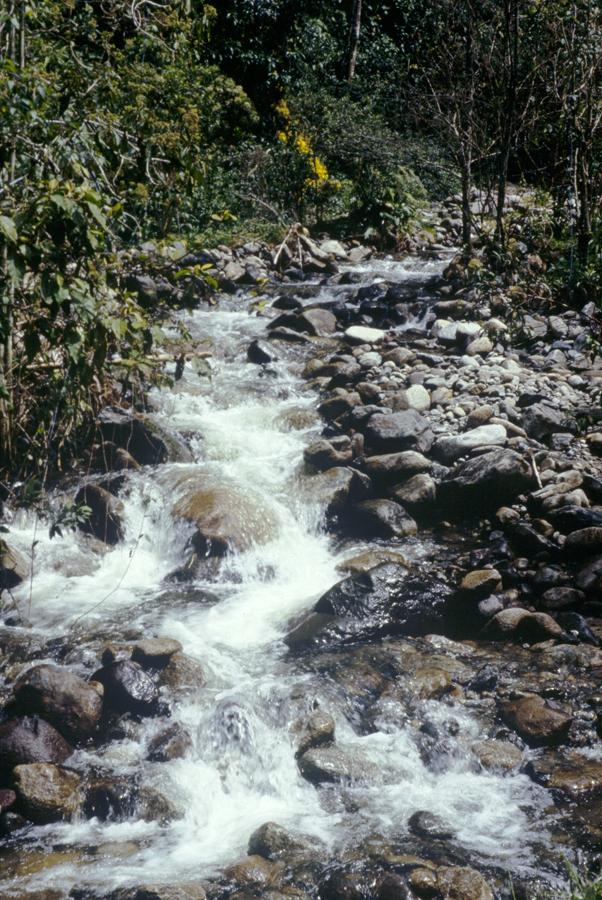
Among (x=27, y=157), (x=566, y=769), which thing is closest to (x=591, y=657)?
(x=566, y=769)

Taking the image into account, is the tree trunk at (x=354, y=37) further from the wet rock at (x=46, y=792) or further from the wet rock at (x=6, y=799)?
the wet rock at (x=6, y=799)

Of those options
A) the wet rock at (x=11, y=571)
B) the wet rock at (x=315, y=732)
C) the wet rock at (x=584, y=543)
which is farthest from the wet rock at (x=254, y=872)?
the wet rock at (x=584, y=543)

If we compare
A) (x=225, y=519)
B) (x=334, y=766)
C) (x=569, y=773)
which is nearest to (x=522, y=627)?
(x=569, y=773)

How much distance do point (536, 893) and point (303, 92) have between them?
54.0ft

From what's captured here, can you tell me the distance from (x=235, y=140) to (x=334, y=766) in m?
15.8

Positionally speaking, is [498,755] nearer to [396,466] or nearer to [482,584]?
[482,584]

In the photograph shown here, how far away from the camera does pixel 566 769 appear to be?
4457 mm

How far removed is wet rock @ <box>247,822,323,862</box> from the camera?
3926 millimetres

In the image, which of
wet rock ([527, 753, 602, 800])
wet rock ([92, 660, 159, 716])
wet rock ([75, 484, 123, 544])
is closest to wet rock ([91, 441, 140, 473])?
wet rock ([75, 484, 123, 544])

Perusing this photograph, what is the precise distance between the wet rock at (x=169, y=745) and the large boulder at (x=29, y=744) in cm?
48

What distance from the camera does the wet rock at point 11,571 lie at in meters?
6.31

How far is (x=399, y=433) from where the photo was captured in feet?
26.2

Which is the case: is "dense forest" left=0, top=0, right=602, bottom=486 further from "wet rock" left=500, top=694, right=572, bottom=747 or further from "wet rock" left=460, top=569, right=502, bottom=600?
"wet rock" left=500, top=694, right=572, bottom=747

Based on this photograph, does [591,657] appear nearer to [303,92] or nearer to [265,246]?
[265,246]
